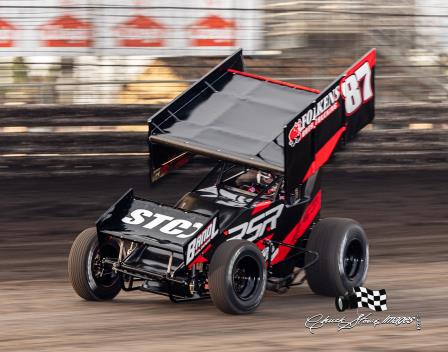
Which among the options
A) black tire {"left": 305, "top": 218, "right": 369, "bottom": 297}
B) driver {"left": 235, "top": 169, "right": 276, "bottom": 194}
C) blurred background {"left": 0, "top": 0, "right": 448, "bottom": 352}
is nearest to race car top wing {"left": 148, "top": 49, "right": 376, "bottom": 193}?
driver {"left": 235, "top": 169, "right": 276, "bottom": 194}

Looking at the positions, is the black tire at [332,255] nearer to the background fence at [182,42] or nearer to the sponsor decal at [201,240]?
the sponsor decal at [201,240]

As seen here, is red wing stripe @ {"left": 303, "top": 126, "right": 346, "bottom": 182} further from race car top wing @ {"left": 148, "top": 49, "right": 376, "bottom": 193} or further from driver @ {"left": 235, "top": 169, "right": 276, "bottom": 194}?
driver @ {"left": 235, "top": 169, "right": 276, "bottom": 194}

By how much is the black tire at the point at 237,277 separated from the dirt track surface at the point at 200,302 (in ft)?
0.38

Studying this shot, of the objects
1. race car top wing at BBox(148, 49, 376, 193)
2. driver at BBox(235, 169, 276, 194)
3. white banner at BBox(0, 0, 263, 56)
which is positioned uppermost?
white banner at BBox(0, 0, 263, 56)

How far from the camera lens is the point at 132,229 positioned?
27.0ft

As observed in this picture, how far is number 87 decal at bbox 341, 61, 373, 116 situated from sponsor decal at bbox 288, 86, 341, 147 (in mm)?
145

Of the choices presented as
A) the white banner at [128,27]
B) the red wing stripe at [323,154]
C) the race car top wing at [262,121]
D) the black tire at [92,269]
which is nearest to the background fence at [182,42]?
the white banner at [128,27]

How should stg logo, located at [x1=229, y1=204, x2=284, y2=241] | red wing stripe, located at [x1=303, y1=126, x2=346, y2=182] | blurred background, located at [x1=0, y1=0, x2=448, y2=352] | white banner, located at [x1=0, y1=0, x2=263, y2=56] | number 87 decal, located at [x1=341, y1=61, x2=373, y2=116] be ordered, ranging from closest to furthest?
stg logo, located at [x1=229, y1=204, x2=284, y2=241], red wing stripe, located at [x1=303, y1=126, x2=346, y2=182], number 87 decal, located at [x1=341, y1=61, x2=373, y2=116], blurred background, located at [x1=0, y1=0, x2=448, y2=352], white banner, located at [x1=0, y1=0, x2=263, y2=56]

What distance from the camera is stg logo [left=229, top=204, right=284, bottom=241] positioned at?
27.3 feet

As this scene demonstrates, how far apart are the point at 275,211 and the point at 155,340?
1.82 m

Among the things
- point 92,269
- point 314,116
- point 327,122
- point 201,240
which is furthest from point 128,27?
point 201,240

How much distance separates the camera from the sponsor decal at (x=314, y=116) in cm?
832

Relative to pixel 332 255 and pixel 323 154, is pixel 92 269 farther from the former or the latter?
pixel 323 154

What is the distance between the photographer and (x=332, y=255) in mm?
8750
